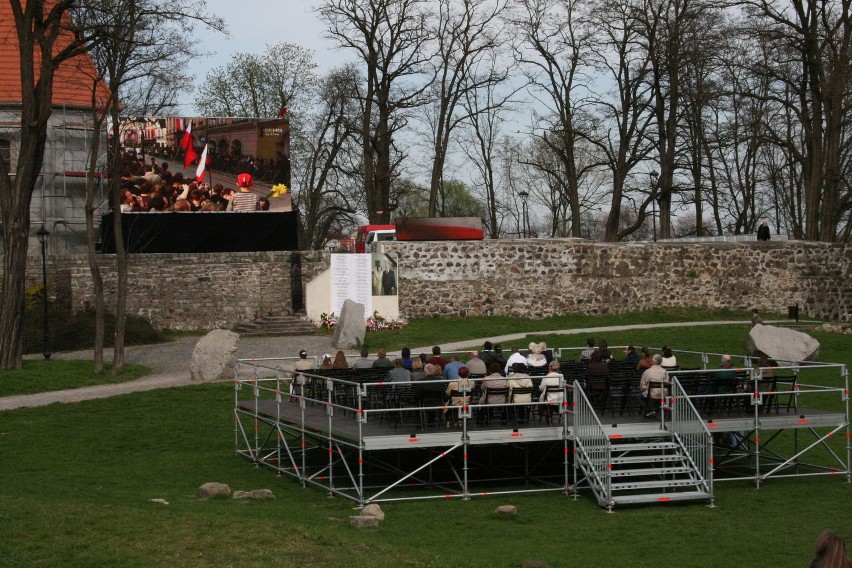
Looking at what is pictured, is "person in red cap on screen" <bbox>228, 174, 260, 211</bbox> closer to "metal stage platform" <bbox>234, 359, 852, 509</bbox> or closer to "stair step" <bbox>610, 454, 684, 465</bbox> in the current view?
"metal stage platform" <bbox>234, 359, 852, 509</bbox>

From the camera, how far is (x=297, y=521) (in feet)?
42.1

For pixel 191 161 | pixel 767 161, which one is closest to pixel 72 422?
pixel 191 161

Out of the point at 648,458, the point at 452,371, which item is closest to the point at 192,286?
the point at 452,371

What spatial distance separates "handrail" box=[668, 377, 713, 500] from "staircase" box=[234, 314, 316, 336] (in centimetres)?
1863

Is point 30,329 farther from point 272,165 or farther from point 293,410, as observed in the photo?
point 293,410

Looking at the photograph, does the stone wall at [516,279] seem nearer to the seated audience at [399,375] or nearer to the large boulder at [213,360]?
the large boulder at [213,360]

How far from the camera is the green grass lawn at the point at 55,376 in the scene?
2450 centimetres

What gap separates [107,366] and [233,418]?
6.45m

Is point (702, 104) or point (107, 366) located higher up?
point (702, 104)

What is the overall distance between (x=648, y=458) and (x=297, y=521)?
516 centimetres

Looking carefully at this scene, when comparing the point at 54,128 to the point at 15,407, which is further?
the point at 54,128

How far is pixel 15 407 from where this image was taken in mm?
22375

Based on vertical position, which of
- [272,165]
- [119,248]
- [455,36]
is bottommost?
[119,248]

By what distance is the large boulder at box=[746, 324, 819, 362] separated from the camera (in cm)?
2612
